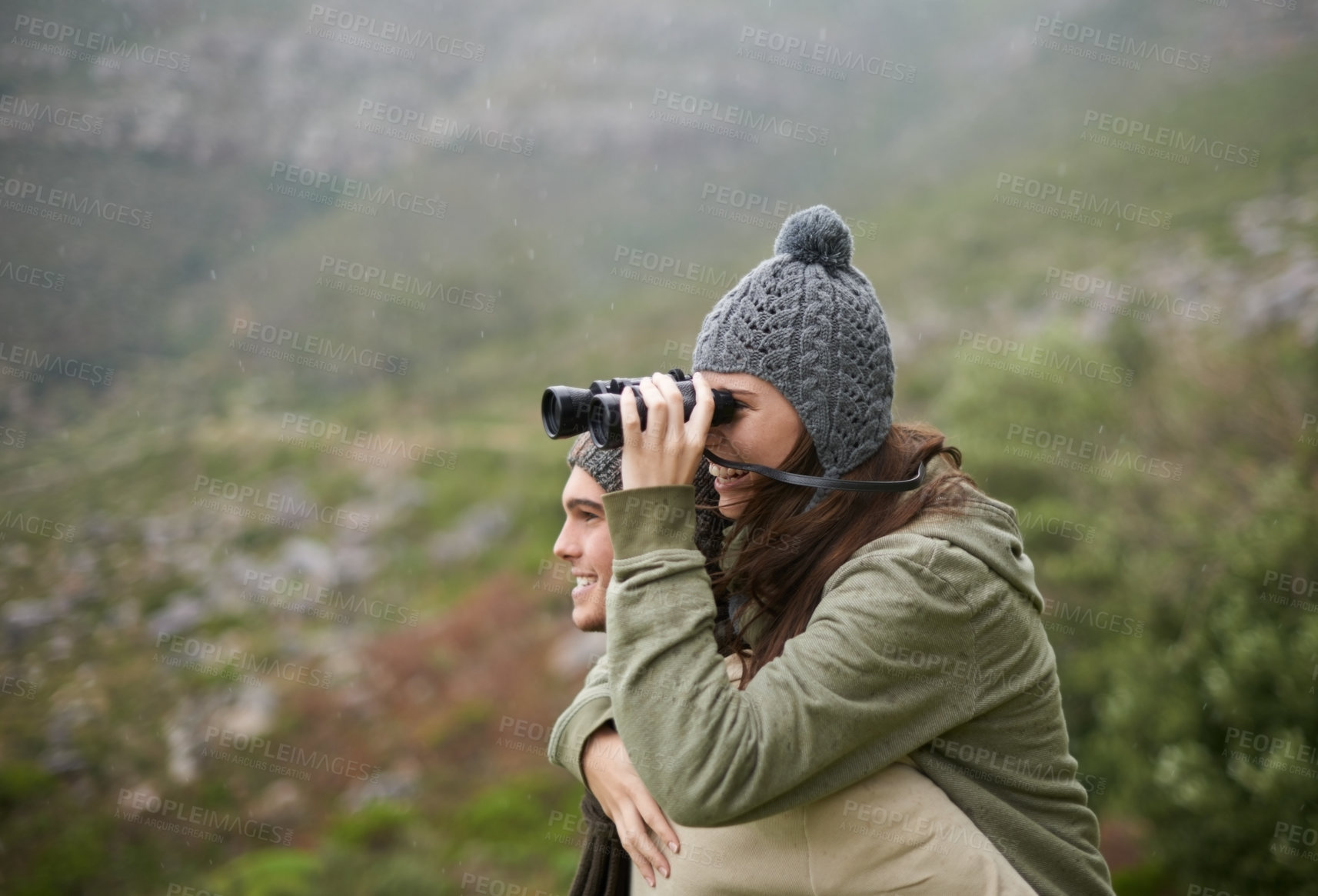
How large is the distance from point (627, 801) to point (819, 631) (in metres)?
0.73

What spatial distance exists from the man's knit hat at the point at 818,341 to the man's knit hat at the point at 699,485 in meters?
0.35

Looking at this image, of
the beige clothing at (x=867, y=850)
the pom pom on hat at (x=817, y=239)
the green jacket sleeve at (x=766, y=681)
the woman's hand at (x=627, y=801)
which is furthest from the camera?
the pom pom on hat at (x=817, y=239)

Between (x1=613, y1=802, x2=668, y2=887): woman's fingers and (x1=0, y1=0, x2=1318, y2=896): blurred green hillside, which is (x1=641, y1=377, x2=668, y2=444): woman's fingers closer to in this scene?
(x1=613, y1=802, x2=668, y2=887): woman's fingers

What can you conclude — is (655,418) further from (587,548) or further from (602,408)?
(587,548)

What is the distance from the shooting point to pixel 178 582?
448 inches

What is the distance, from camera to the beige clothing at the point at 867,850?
5.87ft

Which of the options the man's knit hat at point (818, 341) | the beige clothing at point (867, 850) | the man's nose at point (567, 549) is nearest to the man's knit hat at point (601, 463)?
the man's nose at point (567, 549)

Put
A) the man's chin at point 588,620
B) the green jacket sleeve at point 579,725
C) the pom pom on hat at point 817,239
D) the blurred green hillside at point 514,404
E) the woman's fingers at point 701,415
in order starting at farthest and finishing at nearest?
1. the blurred green hillside at point 514,404
2. the man's chin at point 588,620
3. the green jacket sleeve at point 579,725
4. the pom pom on hat at point 817,239
5. the woman's fingers at point 701,415

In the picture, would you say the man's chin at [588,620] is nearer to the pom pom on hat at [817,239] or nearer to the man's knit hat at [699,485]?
the man's knit hat at [699,485]

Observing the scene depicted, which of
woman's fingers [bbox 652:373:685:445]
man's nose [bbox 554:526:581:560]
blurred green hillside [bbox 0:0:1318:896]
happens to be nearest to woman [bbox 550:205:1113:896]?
woman's fingers [bbox 652:373:685:445]

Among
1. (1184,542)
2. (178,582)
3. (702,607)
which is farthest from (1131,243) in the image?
(702,607)

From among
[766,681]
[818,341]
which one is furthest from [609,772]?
[818,341]

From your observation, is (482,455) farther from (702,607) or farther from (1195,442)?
(702,607)

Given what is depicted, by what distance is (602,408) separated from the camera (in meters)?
1.94
